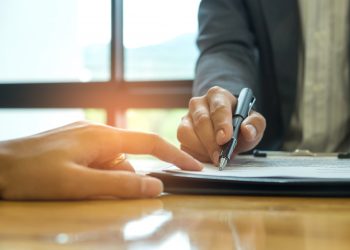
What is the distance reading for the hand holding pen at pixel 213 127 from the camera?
65cm

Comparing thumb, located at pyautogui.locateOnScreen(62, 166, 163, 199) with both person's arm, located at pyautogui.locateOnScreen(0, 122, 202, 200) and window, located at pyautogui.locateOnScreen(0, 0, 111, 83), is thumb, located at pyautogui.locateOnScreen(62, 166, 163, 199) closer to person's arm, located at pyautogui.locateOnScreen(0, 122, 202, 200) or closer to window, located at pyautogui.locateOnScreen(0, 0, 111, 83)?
person's arm, located at pyautogui.locateOnScreen(0, 122, 202, 200)

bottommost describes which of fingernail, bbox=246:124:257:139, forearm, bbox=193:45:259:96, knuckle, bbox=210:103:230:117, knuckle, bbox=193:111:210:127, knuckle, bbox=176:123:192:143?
knuckle, bbox=176:123:192:143

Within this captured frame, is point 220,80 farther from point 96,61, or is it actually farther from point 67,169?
point 96,61

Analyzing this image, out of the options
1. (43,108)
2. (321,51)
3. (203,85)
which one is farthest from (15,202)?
(43,108)

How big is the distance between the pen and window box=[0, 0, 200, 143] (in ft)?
2.49

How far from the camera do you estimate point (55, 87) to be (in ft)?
5.42

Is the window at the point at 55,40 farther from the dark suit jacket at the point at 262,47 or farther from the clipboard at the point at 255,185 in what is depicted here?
the clipboard at the point at 255,185

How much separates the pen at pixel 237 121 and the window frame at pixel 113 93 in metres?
0.76

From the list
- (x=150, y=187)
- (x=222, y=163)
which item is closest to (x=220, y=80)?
(x=222, y=163)

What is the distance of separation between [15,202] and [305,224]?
280 millimetres

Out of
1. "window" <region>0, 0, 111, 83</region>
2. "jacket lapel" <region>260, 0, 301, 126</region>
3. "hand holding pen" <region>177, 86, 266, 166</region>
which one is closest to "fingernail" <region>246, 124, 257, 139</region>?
"hand holding pen" <region>177, 86, 266, 166</region>

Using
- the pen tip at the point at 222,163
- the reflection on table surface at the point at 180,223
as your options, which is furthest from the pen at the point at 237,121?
the reflection on table surface at the point at 180,223

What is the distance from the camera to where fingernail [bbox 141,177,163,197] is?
486 millimetres

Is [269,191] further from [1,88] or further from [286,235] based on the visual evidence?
[1,88]
